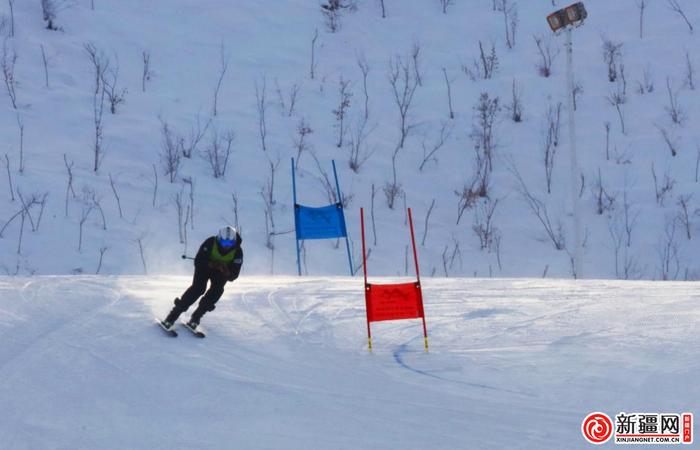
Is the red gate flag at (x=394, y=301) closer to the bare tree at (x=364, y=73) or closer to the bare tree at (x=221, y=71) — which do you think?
the bare tree at (x=364, y=73)

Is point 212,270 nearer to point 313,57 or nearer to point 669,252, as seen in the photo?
point 669,252

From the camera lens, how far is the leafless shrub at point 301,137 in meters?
20.9

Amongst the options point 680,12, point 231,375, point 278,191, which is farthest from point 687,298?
point 680,12

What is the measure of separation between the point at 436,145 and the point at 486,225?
3137 millimetres

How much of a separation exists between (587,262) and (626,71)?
7.44 m

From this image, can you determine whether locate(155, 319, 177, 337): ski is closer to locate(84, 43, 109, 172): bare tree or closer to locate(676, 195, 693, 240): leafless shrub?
locate(84, 43, 109, 172): bare tree

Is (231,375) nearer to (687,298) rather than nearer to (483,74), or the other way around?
(687,298)

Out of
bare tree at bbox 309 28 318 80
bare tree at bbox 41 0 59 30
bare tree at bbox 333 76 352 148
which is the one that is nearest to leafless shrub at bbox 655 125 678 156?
bare tree at bbox 333 76 352 148

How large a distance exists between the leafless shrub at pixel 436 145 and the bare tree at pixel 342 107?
6.33 ft

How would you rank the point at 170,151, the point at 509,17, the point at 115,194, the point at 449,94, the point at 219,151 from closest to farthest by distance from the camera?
the point at 115,194 → the point at 170,151 → the point at 219,151 → the point at 449,94 → the point at 509,17

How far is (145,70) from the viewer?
2266cm

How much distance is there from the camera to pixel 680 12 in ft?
81.1

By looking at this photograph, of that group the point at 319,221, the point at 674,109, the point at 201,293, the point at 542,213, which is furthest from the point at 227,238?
the point at 674,109

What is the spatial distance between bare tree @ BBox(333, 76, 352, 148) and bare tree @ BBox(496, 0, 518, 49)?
15.8ft
